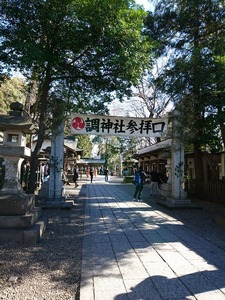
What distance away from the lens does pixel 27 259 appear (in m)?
4.93

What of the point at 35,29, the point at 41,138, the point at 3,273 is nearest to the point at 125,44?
the point at 35,29

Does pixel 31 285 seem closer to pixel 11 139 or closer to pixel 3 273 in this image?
pixel 3 273

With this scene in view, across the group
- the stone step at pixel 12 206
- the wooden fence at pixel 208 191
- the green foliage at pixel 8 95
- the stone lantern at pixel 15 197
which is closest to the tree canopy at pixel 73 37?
the stone lantern at pixel 15 197

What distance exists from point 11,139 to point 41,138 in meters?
2.69

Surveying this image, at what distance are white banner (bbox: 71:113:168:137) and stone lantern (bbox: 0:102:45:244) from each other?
4.51m

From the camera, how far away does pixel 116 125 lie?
1179 cm

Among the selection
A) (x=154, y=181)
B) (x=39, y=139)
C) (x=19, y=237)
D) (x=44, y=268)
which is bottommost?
(x=44, y=268)

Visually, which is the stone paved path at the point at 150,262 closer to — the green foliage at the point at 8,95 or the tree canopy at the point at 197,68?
the tree canopy at the point at 197,68

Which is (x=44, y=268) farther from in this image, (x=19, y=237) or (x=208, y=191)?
(x=208, y=191)

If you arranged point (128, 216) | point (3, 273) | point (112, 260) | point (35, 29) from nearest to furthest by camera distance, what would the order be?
point (3, 273) < point (112, 260) < point (35, 29) < point (128, 216)

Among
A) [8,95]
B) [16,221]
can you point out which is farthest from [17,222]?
[8,95]

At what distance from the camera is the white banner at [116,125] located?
37.6ft

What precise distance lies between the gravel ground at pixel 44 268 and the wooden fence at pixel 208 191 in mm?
7760

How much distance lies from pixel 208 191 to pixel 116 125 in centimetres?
589
